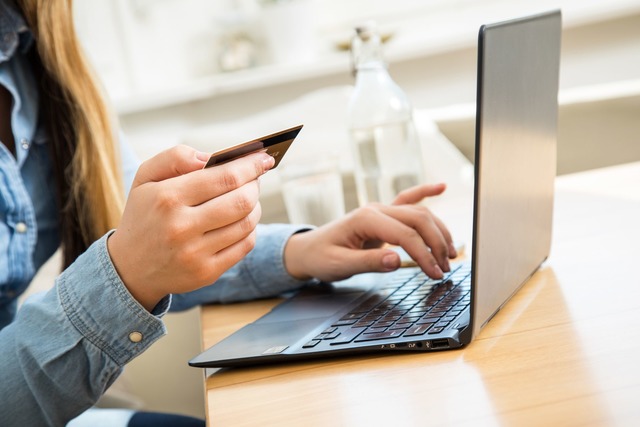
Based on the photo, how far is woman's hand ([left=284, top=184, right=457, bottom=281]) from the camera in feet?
2.50

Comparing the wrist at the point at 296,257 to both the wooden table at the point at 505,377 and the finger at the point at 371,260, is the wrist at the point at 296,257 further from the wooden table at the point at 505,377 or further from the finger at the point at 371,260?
the wooden table at the point at 505,377

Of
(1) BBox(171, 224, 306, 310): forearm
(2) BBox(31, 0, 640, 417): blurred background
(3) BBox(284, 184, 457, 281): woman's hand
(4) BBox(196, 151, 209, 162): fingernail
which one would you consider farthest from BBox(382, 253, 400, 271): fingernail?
(2) BBox(31, 0, 640, 417): blurred background

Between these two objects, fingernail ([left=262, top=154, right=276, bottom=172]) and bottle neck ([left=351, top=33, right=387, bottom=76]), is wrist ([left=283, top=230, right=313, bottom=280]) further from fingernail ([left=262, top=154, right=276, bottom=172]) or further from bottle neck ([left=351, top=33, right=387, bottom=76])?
bottle neck ([left=351, top=33, right=387, bottom=76])

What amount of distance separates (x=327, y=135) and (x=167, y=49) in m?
0.83

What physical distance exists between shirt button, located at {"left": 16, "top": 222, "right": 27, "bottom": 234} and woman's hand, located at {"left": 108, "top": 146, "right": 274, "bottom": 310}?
0.38m

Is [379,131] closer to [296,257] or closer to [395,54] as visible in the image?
[296,257]

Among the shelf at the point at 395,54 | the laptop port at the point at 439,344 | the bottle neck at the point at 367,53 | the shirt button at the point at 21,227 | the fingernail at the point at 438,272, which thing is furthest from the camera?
the shelf at the point at 395,54

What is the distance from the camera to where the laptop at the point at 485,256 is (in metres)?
0.54

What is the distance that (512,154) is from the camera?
0.60 m

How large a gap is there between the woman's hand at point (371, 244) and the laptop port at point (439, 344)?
0.20 m

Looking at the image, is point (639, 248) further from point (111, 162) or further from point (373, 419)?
point (111, 162)

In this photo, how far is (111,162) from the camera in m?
1.03

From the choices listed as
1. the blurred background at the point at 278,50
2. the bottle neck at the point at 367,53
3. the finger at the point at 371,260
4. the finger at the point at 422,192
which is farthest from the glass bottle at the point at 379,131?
the blurred background at the point at 278,50

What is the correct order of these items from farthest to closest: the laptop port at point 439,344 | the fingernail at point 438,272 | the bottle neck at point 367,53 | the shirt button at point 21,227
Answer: the bottle neck at point 367,53, the shirt button at point 21,227, the fingernail at point 438,272, the laptop port at point 439,344
